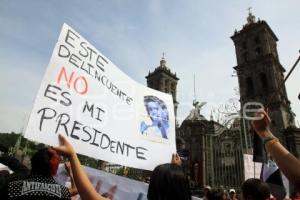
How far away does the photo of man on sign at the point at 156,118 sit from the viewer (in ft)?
15.1

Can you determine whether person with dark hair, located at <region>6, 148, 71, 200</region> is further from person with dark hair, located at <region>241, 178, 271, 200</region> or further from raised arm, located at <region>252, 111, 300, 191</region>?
person with dark hair, located at <region>241, 178, 271, 200</region>

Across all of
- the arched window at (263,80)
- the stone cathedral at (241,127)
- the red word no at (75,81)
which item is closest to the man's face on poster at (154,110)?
the red word no at (75,81)

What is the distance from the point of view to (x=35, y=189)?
2.25 m

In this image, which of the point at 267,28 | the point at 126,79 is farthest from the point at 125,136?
the point at 267,28

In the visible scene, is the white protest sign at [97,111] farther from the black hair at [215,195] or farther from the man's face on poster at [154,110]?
the black hair at [215,195]

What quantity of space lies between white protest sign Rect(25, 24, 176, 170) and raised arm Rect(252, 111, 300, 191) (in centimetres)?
200

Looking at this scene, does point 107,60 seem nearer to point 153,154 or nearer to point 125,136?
point 125,136

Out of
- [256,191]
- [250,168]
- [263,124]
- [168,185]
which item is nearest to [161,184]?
[168,185]

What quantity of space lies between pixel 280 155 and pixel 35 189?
5.95 feet

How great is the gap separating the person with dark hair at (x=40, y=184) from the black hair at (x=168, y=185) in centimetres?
80

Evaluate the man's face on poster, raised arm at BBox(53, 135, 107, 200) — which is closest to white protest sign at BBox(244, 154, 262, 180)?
the man's face on poster

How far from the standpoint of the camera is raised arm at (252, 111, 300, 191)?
1.99 meters

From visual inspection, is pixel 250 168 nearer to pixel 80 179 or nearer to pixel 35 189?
A: pixel 35 189

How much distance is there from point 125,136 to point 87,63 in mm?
1117
